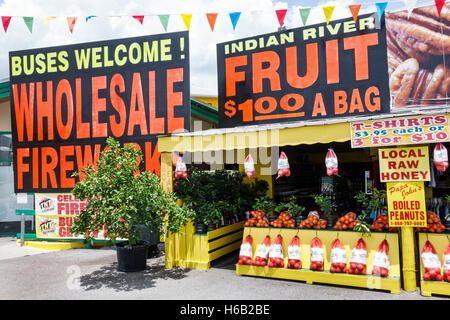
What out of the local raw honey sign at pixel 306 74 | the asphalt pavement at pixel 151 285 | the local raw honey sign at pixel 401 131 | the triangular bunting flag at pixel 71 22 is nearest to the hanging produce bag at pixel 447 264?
the asphalt pavement at pixel 151 285

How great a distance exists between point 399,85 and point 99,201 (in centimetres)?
855

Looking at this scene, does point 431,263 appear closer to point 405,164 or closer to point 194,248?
point 405,164

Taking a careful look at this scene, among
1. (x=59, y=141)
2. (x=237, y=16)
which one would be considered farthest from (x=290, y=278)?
(x=59, y=141)

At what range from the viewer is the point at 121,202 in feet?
22.6

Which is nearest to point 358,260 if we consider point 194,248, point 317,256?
point 317,256

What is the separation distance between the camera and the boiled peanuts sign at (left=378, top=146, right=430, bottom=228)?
234 inches

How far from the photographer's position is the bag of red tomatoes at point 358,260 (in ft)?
20.7

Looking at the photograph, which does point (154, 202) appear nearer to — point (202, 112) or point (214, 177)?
point (214, 177)

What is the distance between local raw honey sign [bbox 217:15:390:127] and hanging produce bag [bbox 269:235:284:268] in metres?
4.84

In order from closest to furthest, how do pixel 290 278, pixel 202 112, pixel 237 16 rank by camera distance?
pixel 290 278
pixel 237 16
pixel 202 112

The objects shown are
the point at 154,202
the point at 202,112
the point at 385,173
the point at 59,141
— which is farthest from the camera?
the point at 202,112
